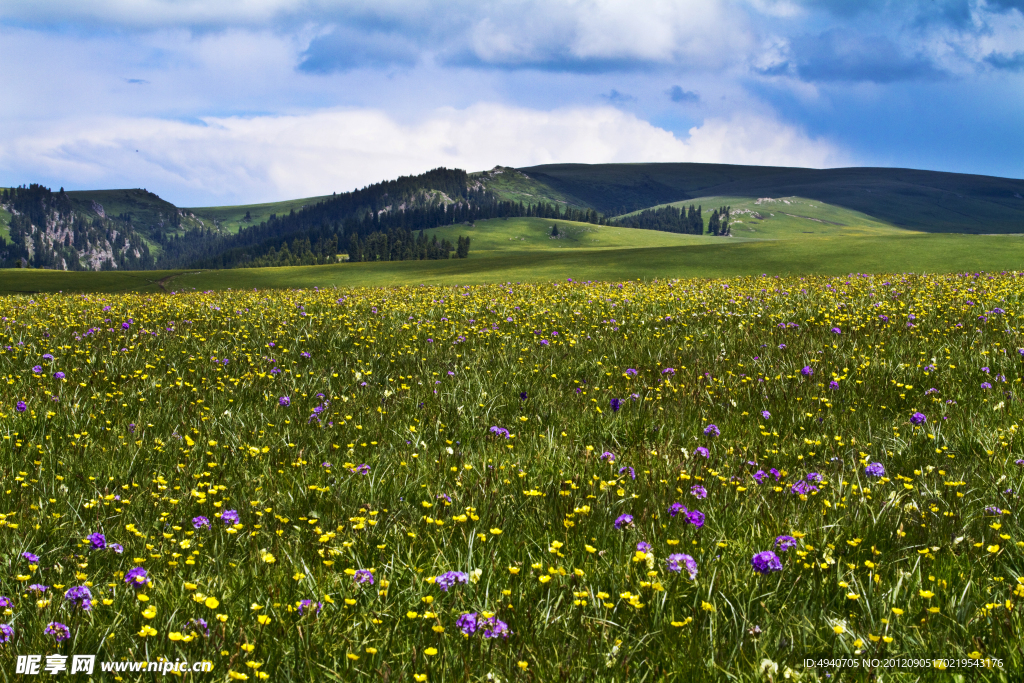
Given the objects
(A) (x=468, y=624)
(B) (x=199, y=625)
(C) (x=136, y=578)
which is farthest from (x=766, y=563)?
(C) (x=136, y=578)

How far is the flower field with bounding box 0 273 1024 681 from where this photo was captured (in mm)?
2834

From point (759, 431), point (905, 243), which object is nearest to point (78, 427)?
point (759, 431)

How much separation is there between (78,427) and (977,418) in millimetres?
8826

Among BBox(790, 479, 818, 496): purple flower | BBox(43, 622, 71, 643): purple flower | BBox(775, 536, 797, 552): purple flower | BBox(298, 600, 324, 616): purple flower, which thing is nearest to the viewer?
BBox(43, 622, 71, 643): purple flower

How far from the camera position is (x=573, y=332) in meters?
11.2

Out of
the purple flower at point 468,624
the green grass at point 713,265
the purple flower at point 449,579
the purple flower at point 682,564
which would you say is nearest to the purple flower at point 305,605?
the purple flower at point 449,579

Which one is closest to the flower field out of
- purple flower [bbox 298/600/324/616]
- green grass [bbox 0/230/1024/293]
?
purple flower [bbox 298/600/324/616]

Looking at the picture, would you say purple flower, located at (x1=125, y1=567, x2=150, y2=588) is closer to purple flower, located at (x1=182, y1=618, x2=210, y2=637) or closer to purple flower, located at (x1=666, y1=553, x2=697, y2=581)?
purple flower, located at (x1=182, y1=618, x2=210, y2=637)

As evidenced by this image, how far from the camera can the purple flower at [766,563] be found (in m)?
3.12

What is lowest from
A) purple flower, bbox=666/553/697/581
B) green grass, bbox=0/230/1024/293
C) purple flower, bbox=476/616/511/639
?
purple flower, bbox=476/616/511/639

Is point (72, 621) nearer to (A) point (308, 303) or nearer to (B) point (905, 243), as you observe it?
(A) point (308, 303)

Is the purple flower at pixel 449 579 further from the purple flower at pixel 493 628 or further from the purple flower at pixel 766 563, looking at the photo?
the purple flower at pixel 766 563

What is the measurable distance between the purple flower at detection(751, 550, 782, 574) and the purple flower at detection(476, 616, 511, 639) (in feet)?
4.37

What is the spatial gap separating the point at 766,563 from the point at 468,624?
1543 mm
